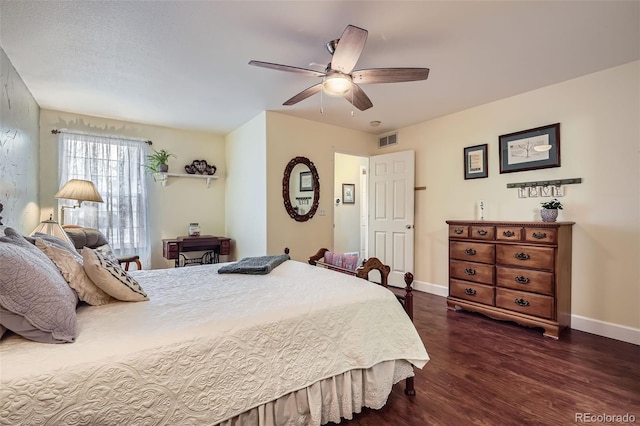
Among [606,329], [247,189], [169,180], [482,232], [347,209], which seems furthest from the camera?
[347,209]

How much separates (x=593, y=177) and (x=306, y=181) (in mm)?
3232

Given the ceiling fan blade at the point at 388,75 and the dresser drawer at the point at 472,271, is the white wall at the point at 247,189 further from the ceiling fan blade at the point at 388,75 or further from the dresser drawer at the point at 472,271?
the dresser drawer at the point at 472,271

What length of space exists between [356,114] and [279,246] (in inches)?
83.3

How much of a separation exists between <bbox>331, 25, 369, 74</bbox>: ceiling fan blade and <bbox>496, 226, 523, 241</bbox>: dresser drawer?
7.63 ft

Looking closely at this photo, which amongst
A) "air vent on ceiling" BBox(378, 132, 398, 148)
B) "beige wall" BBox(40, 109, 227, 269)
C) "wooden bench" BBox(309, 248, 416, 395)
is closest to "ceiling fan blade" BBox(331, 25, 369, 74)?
"wooden bench" BBox(309, 248, 416, 395)

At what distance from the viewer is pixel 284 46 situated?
2385 mm

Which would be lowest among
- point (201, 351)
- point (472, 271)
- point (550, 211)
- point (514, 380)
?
point (514, 380)

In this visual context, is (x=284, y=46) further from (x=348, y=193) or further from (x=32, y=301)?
(x=348, y=193)

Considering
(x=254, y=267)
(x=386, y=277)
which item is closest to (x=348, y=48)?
(x=386, y=277)

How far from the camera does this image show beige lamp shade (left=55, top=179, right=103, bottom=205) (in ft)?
10.7

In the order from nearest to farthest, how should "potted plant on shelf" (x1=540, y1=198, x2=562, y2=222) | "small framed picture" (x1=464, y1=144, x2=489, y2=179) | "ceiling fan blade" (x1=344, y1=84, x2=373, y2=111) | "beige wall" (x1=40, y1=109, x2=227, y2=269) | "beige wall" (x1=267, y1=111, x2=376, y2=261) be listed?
"ceiling fan blade" (x1=344, y1=84, x2=373, y2=111)
"potted plant on shelf" (x1=540, y1=198, x2=562, y2=222)
"small framed picture" (x1=464, y1=144, x2=489, y2=179)
"beige wall" (x1=40, y1=109, x2=227, y2=269)
"beige wall" (x1=267, y1=111, x2=376, y2=261)

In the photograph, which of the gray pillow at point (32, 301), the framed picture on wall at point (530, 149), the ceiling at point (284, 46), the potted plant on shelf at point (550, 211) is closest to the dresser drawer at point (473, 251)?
the potted plant on shelf at point (550, 211)

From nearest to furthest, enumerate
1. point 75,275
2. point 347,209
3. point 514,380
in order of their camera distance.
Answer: point 75,275, point 514,380, point 347,209

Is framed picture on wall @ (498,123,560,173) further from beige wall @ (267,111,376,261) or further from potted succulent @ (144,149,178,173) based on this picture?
potted succulent @ (144,149,178,173)
